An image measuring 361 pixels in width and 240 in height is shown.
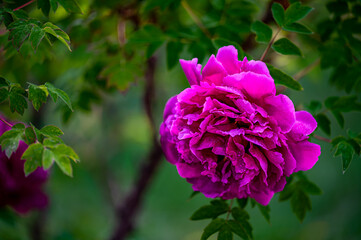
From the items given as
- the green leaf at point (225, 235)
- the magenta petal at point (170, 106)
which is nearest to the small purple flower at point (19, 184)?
the magenta petal at point (170, 106)

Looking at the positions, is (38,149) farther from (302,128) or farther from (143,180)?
(143,180)

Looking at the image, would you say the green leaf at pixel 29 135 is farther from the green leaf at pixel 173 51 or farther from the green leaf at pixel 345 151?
the green leaf at pixel 345 151

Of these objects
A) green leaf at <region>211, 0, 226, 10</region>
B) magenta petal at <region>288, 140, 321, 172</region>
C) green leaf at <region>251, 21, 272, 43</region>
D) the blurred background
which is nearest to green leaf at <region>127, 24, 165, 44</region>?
the blurred background

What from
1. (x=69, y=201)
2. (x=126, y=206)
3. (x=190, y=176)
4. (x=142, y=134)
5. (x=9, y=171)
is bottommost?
(x=69, y=201)

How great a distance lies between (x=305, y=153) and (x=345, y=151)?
97mm

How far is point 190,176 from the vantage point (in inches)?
28.0

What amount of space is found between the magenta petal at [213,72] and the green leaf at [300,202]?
35cm

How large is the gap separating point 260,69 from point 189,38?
0.36 m

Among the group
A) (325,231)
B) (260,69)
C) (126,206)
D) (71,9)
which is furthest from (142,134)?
(260,69)

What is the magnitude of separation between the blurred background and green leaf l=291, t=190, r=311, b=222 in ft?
0.75

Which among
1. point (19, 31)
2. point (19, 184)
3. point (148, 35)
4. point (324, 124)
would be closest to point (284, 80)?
point (324, 124)

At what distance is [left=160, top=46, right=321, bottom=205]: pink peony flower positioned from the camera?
0.62 metres

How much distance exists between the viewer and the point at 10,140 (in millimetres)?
608

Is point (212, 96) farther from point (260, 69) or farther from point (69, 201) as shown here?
point (69, 201)
